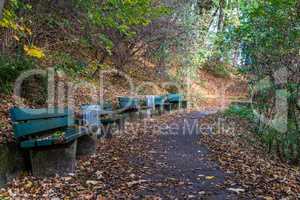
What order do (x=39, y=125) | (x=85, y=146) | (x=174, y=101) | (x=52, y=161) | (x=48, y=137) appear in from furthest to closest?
(x=174, y=101)
(x=85, y=146)
(x=39, y=125)
(x=48, y=137)
(x=52, y=161)

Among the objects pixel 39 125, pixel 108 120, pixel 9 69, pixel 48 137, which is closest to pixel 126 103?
pixel 108 120

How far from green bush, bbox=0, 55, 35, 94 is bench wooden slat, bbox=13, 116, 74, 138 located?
2.54 meters

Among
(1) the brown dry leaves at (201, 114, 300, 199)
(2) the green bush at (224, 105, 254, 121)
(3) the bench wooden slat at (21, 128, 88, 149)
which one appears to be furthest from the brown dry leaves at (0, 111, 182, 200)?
(2) the green bush at (224, 105, 254, 121)

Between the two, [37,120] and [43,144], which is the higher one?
[37,120]

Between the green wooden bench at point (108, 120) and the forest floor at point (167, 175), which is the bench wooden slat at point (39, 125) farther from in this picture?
the green wooden bench at point (108, 120)

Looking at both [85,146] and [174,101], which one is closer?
[85,146]

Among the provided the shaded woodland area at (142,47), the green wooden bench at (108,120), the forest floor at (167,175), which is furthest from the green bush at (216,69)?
the forest floor at (167,175)

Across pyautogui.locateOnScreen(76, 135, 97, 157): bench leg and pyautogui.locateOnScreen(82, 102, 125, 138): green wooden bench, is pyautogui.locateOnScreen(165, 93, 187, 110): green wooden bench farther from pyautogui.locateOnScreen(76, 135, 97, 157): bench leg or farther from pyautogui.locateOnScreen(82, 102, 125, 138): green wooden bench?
pyautogui.locateOnScreen(76, 135, 97, 157): bench leg

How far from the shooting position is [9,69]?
Result: 9281mm

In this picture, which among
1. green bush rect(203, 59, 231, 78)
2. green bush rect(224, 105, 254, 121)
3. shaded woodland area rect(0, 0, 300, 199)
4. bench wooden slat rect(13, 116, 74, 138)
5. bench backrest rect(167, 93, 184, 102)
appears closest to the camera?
bench wooden slat rect(13, 116, 74, 138)

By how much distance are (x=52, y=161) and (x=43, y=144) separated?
38 cm

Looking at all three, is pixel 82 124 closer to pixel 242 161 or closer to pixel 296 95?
pixel 242 161

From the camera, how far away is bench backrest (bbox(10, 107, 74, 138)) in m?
6.14

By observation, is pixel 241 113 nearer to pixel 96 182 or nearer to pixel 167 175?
pixel 167 175
